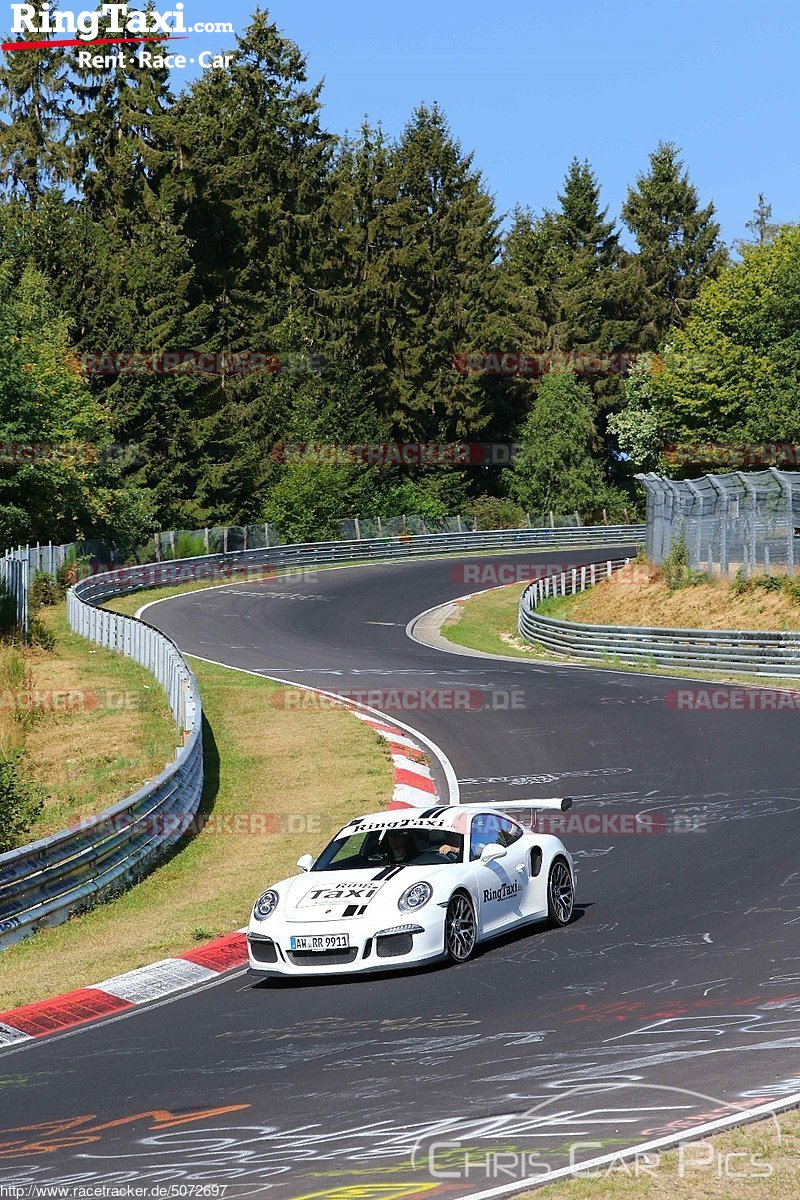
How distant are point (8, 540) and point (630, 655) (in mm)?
28059

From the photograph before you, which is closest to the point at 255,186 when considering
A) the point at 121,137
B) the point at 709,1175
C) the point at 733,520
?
the point at 121,137

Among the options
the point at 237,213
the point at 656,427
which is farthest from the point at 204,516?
the point at 656,427

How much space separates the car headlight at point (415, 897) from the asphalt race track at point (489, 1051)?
581mm

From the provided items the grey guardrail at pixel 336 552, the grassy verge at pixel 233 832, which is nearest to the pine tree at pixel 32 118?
the grey guardrail at pixel 336 552

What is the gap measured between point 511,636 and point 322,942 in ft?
122

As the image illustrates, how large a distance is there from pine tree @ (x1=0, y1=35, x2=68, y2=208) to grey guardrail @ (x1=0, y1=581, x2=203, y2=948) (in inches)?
2762

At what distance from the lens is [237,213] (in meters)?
89.9

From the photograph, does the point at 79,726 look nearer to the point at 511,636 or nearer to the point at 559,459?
the point at 511,636

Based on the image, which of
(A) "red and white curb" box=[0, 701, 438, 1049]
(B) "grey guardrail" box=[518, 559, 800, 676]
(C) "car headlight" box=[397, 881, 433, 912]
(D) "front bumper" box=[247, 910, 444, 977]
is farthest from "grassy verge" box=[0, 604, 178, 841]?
(B) "grey guardrail" box=[518, 559, 800, 676]

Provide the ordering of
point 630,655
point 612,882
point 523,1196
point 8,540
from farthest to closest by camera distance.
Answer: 1. point 8,540
2. point 630,655
3. point 612,882
4. point 523,1196

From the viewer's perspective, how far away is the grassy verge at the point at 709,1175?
21.6ft

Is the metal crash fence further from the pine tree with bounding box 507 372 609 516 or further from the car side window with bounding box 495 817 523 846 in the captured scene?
the pine tree with bounding box 507 372 609 516

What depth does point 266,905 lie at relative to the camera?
12.9 meters

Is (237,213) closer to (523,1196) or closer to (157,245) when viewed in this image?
(157,245)
